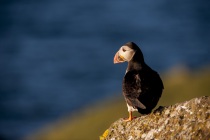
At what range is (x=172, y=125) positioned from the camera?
1349cm

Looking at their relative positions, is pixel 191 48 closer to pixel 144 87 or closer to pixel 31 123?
pixel 31 123

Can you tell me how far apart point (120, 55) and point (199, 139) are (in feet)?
15.8

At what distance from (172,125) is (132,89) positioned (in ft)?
7.93

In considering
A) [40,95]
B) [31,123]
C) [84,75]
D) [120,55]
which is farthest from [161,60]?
[120,55]

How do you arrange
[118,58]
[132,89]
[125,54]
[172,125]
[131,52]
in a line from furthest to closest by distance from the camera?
1. [118,58]
2. [125,54]
3. [131,52]
4. [132,89]
5. [172,125]

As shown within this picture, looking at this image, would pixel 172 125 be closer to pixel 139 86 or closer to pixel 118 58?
pixel 139 86

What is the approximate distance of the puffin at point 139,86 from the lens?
15297mm

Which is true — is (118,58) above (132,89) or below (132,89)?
above

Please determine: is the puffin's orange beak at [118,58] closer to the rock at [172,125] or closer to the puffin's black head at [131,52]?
the puffin's black head at [131,52]

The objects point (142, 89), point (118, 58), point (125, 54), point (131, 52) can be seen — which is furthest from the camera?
point (118, 58)

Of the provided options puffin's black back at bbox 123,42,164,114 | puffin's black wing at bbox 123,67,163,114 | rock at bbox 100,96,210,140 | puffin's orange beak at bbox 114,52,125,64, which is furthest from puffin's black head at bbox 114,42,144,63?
rock at bbox 100,96,210,140

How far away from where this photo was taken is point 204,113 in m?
13.3

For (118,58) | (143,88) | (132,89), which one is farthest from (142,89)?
(118,58)

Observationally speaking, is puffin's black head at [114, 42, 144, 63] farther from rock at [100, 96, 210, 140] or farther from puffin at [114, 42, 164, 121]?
rock at [100, 96, 210, 140]
